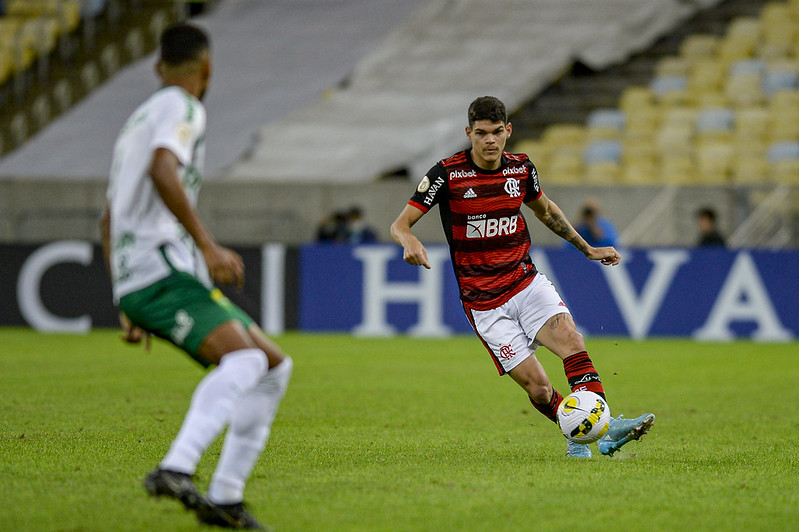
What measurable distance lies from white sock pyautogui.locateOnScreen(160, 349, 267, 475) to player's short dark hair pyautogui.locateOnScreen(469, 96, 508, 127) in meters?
2.67

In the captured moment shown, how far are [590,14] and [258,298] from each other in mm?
12708

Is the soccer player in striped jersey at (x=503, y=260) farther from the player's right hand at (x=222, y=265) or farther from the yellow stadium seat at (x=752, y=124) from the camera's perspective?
the yellow stadium seat at (x=752, y=124)

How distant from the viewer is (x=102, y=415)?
29.5 ft

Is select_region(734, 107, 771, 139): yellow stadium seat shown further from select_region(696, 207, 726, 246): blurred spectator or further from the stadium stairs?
the stadium stairs

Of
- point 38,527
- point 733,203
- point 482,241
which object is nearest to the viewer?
point 38,527

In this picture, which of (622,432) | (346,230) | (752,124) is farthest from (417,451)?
(752,124)

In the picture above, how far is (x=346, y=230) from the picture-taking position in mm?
19281

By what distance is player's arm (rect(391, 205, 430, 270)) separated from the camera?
21.1 ft

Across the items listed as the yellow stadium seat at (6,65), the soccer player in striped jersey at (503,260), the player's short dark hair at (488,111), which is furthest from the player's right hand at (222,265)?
the yellow stadium seat at (6,65)

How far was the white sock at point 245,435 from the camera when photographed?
4957mm

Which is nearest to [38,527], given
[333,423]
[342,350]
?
[333,423]

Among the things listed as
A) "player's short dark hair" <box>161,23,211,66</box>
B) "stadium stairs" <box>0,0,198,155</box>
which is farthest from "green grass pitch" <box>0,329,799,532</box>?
"stadium stairs" <box>0,0,198,155</box>

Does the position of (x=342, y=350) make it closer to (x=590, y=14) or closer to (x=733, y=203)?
(x=733, y=203)

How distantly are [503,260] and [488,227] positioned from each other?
0.72 ft
